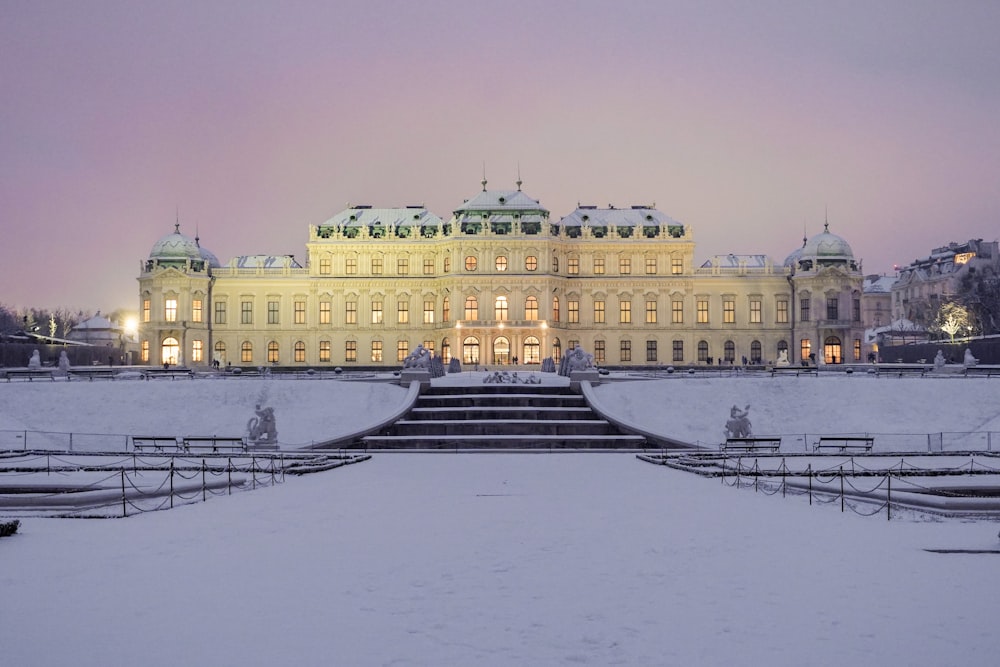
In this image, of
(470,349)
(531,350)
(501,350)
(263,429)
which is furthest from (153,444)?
(531,350)

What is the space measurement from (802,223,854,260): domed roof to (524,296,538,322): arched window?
982 inches

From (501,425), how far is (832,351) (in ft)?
182

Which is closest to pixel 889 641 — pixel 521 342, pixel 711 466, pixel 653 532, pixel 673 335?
pixel 653 532

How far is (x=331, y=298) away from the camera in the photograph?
8219cm

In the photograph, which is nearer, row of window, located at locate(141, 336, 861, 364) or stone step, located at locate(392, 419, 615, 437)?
stone step, located at locate(392, 419, 615, 437)

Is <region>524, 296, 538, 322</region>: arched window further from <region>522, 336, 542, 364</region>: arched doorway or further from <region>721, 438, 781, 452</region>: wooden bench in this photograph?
<region>721, 438, 781, 452</region>: wooden bench

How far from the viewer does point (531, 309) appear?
256 ft

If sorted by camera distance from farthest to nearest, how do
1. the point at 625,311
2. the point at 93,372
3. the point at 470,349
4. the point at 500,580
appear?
the point at 625,311
the point at 470,349
the point at 93,372
the point at 500,580

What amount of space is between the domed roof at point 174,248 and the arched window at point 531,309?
30099 millimetres

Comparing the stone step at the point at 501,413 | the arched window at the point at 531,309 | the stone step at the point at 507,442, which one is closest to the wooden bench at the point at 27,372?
the stone step at the point at 501,413

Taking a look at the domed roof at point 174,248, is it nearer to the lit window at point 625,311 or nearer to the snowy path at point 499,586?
the lit window at point 625,311

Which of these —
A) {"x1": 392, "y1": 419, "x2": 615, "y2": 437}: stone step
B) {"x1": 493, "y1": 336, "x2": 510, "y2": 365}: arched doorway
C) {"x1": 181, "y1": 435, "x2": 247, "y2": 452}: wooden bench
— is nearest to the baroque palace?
{"x1": 493, "y1": 336, "x2": 510, "y2": 365}: arched doorway

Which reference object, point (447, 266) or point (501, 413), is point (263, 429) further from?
point (447, 266)

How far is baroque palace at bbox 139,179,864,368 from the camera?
264 feet
